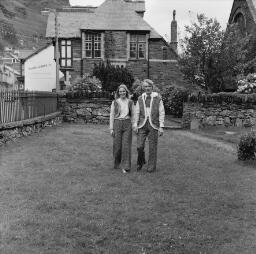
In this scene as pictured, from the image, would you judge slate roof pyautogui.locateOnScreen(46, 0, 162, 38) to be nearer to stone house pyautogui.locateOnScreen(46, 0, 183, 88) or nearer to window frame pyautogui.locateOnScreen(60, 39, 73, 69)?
stone house pyautogui.locateOnScreen(46, 0, 183, 88)

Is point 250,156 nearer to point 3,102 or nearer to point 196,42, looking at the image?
point 3,102

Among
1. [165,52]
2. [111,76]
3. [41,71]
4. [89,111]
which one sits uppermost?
[165,52]

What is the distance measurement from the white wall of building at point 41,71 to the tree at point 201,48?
1062 inches

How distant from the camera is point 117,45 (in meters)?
41.7

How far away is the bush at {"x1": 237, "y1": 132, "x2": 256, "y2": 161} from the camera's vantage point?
39.3 ft

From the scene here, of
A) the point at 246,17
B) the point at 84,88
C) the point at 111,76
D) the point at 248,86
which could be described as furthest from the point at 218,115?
the point at 246,17

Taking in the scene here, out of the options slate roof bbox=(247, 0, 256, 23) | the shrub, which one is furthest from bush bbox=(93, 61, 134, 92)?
the shrub

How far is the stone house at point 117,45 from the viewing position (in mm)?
41344

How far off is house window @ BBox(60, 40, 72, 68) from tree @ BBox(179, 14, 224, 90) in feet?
51.5

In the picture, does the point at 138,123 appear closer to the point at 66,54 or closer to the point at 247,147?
the point at 247,147

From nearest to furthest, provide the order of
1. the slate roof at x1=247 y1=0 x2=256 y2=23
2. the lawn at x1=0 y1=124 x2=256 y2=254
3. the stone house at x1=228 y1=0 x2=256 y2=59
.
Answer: the lawn at x1=0 y1=124 x2=256 y2=254 → the stone house at x1=228 y1=0 x2=256 y2=59 → the slate roof at x1=247 y1=0 x2=256 y2=23

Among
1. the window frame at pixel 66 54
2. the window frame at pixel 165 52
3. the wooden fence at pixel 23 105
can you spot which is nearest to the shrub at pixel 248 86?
the wooden fence at pixel 23 105

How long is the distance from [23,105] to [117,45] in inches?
994

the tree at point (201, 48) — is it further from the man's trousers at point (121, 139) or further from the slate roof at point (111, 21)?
the man's trousers at point (121, 139)
